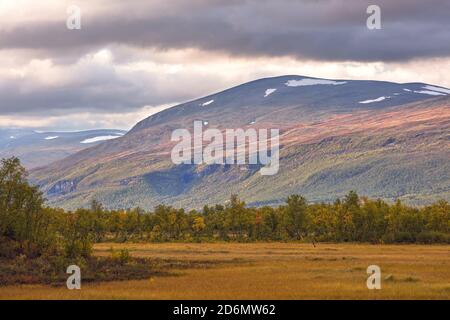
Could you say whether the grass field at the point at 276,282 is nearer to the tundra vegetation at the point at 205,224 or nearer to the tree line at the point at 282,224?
the tundra vegetation at the point at 205,224

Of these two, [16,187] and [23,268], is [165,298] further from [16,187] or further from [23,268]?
[16,187]

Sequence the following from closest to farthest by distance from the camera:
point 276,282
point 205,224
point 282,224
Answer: point 276,282 < point 282,224 < point 205,224

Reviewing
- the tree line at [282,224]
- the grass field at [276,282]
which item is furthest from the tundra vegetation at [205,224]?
the grass field at [276,282]

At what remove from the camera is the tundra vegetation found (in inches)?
2731

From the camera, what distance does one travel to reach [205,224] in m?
149

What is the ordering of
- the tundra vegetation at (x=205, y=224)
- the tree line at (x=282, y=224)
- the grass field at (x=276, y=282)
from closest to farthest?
1. the grass field at (x=276, y=282)
2. the tundra vegetation at (x=205, y=224)
3. the tree line at (x=282, y=224)

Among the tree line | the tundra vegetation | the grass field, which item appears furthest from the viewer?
the tree line

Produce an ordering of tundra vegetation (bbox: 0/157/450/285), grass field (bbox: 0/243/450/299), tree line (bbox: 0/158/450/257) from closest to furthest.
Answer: grass field (bbox: 0/243/450/299)
tundra vegetation (bbox: 0/157/450/285)
tree line (bbox: 0/158/450/257)

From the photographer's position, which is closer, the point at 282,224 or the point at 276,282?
the point at 276,282

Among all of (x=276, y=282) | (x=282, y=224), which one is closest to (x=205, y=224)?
(x=282, y=224)

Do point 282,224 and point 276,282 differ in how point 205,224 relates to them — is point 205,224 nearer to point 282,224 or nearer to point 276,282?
point 282,224

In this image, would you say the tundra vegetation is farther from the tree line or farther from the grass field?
the grass field

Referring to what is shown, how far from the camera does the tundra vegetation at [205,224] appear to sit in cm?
6938

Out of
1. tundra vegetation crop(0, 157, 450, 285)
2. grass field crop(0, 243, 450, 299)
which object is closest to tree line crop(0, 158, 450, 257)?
tundra vegetation crop(0, 157, 450, 285)
